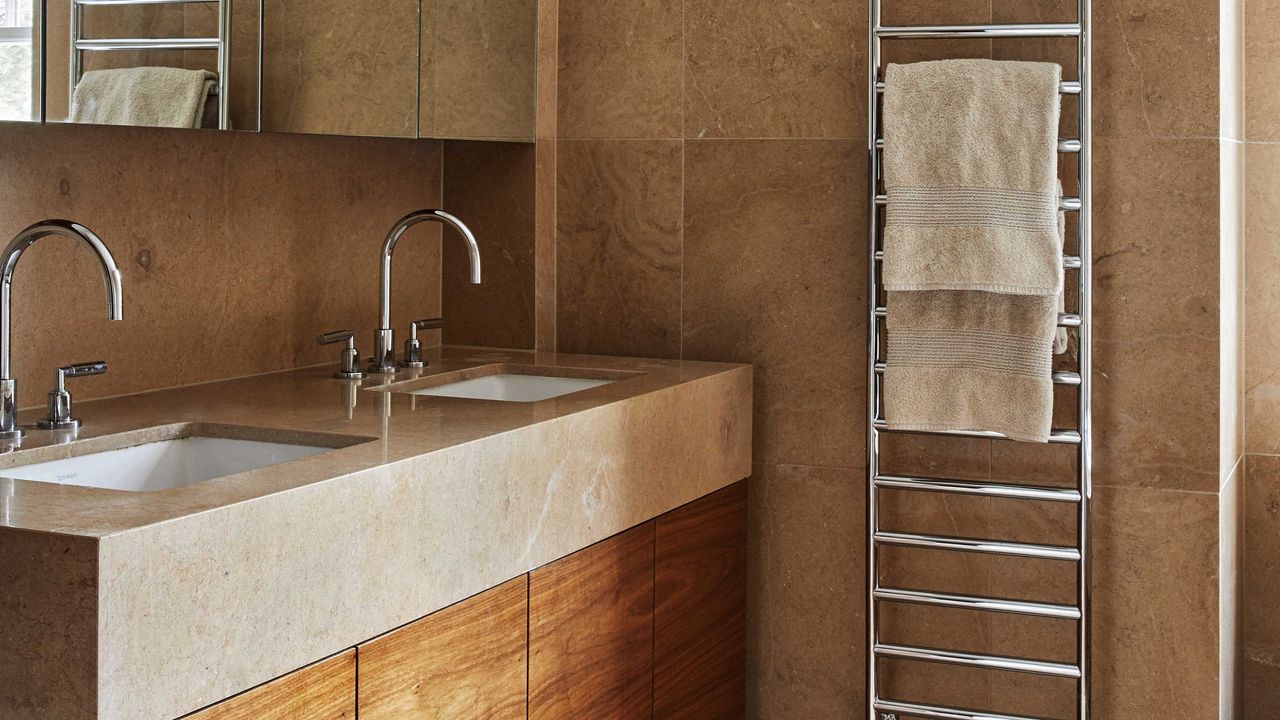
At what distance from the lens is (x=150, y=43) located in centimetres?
182

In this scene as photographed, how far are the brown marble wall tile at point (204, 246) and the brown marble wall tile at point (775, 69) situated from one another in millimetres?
649

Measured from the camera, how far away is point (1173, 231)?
2369 mm

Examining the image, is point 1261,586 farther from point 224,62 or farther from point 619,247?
point 224,62

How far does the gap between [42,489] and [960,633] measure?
185cm

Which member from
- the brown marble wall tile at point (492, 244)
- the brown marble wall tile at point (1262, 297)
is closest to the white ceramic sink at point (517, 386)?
the brown marble wall tile at point (492, 244)

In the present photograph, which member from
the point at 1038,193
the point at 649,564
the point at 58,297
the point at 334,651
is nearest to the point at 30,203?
the point at 58,297

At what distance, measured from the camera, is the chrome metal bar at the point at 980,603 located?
2436 mm

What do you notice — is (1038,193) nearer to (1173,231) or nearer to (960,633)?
(1173,231)

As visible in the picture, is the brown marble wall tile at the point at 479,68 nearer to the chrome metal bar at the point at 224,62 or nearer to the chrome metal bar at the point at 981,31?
the chrome metal bar at the point at 224,62

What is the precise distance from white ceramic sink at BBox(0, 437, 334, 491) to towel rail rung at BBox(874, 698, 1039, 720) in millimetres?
1395

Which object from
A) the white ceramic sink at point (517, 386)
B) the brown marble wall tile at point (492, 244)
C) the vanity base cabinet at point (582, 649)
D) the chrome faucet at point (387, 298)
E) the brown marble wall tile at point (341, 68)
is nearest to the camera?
the vanity base cabinet at point (582, 649)

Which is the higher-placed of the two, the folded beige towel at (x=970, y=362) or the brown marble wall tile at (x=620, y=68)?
the brown marble wall tile at (x=620, y=68)

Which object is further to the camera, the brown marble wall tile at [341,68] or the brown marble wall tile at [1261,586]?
the brown marble wall tile at [1261,586]

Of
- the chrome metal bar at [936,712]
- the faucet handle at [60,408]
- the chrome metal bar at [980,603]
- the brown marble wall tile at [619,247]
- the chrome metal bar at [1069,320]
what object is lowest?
the chrome metal bar at [936,712]
